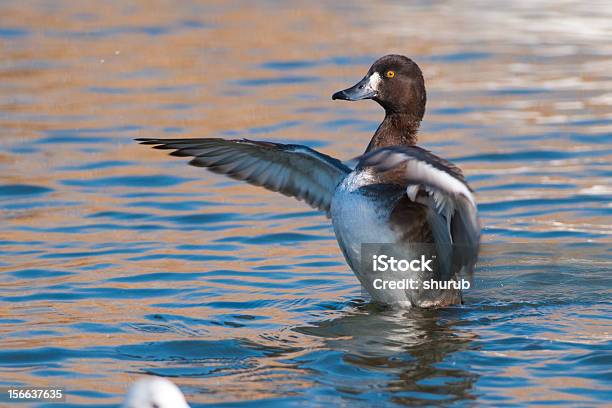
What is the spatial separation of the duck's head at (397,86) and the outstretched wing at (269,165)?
46 centimetres

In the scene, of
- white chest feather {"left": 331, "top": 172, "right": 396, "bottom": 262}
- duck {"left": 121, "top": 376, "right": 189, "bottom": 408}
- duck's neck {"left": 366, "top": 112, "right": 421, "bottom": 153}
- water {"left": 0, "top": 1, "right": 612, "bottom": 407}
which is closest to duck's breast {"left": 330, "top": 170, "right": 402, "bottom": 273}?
white chest feather {"left": 331, "top": 172, "right": 396, "bottom": 262}

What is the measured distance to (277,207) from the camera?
385 inches

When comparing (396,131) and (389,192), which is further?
(396,131)

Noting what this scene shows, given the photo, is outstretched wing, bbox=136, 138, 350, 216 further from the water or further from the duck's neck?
the water

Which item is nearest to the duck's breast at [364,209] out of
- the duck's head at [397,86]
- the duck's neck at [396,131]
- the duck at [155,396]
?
the duck's neck at [396,131]

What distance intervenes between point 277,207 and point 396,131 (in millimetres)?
2440

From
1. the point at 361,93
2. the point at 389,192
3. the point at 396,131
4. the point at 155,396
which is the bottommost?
the point at 155,396

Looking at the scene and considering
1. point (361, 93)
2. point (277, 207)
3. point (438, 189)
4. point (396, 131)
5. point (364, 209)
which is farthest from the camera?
point (277, 207)

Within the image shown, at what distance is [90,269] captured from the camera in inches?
321

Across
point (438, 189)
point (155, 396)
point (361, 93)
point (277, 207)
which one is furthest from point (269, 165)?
point (155, 396)

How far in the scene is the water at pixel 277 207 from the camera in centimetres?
623

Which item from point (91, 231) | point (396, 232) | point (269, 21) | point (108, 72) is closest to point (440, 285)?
point (396, 232)

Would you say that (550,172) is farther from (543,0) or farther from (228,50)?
(543,0)

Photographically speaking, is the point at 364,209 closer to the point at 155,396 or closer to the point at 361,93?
the point at 361,93
